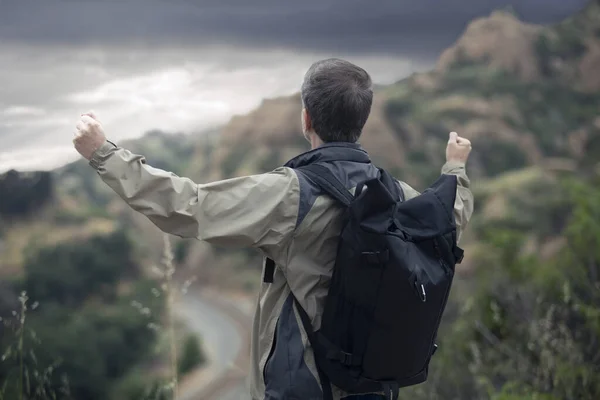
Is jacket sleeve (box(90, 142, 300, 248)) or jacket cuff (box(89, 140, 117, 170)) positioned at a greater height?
jacket cuff (box(89, 140, 117, 170))

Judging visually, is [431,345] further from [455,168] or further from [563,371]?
[563,371]

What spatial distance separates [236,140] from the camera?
Answer: 1040 cm

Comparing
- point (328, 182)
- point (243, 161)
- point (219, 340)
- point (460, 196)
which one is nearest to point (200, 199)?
point (328, 182)

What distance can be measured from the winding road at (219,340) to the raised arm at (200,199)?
6340 mm

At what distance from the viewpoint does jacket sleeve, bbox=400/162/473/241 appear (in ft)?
5.77

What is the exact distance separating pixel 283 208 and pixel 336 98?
0.30 metres

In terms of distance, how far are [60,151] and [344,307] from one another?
1.05m

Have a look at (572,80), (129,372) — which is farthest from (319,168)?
(572,80)

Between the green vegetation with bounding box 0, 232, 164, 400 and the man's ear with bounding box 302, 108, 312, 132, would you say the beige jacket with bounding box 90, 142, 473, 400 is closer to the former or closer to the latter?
the man's ear with bounding box 302, 108, 312, 132

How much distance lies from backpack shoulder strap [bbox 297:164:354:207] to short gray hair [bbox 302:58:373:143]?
13 cm

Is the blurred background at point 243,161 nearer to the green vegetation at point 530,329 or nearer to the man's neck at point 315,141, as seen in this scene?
the green vegetation at point 530,329

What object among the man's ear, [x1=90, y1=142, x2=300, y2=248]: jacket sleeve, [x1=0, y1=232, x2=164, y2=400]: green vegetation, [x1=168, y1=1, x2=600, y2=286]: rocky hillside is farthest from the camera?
[x1=168, y1=1, x2=600, y2=286]: rocky hillside

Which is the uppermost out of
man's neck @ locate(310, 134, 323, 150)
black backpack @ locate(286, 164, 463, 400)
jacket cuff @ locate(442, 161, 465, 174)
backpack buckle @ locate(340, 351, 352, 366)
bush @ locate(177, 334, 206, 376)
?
man's neck @ locate(310, 134, 323, 150)

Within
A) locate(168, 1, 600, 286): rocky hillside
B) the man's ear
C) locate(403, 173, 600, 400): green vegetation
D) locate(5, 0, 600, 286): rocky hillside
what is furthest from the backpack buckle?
locate(168, 1, 600, 286): rocky hillside
